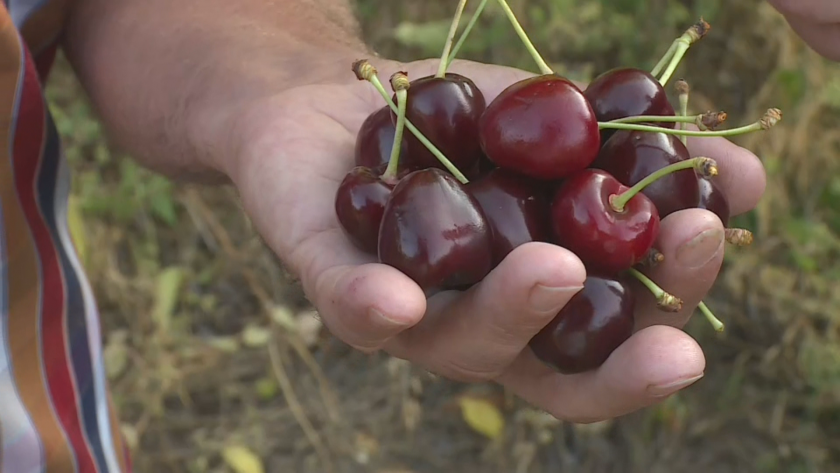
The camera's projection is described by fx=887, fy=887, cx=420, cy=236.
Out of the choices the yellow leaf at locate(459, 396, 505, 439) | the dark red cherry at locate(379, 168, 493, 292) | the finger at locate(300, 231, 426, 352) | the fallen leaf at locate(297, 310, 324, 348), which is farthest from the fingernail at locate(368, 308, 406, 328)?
the fallen leaf at locate(297, 310, 324, 348)

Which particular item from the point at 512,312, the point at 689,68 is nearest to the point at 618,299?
the point at 512,312

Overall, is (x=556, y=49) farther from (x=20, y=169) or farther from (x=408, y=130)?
(x=20, y=169)

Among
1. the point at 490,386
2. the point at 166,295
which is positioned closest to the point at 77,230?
the point at 166,295

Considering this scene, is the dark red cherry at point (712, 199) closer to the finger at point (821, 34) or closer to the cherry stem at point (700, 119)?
the cherry stem at point (700, 119)

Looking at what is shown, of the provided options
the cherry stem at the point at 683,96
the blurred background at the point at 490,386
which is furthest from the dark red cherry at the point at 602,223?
the blurred background at the point at 490,386

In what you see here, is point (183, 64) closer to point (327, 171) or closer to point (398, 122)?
point (327, 171)

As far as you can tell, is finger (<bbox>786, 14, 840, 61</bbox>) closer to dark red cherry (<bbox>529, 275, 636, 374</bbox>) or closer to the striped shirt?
dark red cherry (<bbox>529, 275, 636, 374</bbox>)
